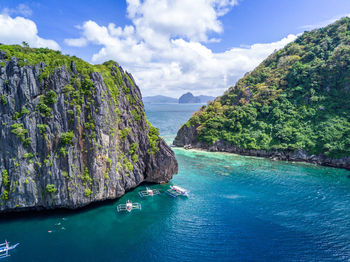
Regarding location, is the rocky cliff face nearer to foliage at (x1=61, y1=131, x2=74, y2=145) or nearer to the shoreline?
foliage at (x1=61, y1=131, x2=74, y2=145)

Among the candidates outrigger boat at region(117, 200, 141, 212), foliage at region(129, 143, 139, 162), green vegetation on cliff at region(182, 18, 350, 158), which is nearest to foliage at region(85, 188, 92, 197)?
outrigger boat at region(117, 200, 141, 212)

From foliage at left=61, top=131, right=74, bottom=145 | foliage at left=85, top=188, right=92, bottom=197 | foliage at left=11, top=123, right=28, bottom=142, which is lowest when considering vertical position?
foliage at left=85, top=188, right=92, bottom=197

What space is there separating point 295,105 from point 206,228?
266 feet

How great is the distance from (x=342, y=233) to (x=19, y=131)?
5769cm

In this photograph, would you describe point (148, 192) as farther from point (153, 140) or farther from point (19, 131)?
point (19, 131)

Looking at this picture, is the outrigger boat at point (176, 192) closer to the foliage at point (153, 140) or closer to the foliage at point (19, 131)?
the foliage at point (153, 140)

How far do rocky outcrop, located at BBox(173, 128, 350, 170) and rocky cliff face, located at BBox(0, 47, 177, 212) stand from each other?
59740 mm

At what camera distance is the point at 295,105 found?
3681 inches

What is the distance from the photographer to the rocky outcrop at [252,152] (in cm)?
7096

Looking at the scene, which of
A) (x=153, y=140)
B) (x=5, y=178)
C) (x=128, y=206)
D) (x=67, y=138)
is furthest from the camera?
(x=153, y=140)

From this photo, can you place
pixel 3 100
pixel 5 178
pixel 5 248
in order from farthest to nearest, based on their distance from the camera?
pixel 3 100
pixel 5 178
pixel 5 248

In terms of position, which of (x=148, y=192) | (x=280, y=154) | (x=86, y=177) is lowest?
(x=148, y=192)

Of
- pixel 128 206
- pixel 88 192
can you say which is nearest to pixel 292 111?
pixel 128 206

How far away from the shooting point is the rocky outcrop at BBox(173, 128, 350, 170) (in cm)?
7096
